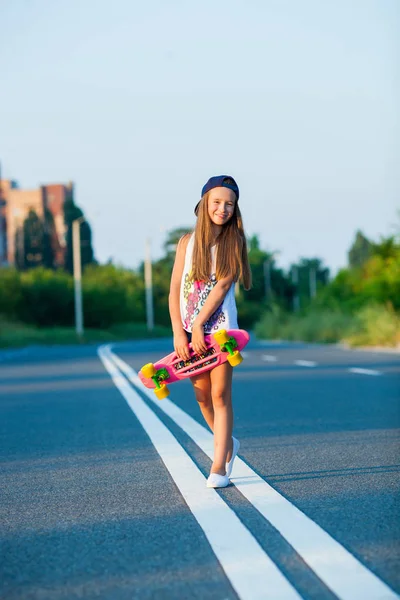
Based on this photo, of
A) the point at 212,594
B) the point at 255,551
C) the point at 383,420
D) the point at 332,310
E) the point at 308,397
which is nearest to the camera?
the point at 212,594

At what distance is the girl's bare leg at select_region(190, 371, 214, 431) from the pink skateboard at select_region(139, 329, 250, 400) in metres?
0.10

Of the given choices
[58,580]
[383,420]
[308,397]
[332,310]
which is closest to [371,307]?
[332,310]

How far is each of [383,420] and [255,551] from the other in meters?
4.73

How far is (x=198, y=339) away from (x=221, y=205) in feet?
2.42

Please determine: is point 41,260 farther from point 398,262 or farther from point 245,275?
point 245,275

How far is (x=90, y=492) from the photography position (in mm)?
5336

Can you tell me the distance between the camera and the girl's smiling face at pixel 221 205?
17.7ft

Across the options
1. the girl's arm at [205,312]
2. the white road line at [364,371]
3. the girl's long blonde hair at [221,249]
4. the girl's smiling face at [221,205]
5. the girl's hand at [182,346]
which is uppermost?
the girl's smiling face at [221,205]

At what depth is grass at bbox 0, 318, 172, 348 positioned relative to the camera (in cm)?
4471

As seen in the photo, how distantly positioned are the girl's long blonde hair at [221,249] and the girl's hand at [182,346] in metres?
0.32

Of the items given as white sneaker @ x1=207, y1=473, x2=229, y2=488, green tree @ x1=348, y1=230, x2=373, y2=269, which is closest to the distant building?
green tree @ x1=348, y1=230, x2=373, y2=269

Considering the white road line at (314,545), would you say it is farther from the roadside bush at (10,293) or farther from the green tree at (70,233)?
the green tree at (70,233)

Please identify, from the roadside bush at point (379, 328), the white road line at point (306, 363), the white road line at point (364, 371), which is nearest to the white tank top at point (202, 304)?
the white road line at point (364, 371)

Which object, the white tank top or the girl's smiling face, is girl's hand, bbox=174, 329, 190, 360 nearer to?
the white tank top
